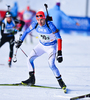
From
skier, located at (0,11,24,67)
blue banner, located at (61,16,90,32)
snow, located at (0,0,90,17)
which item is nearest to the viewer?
skier, located at (0,11,24,67)

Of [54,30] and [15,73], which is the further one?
[15,73]

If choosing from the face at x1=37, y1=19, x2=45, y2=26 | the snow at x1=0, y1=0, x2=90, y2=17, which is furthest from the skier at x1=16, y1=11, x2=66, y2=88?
the snow at x1=0, y1=0, x2=90, y2=17

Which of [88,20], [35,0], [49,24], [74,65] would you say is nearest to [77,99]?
[49,24]

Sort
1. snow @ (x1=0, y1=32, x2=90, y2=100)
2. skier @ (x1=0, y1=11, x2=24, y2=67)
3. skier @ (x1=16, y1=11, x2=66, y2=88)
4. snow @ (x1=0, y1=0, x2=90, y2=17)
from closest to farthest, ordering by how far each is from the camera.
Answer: snow @ (x1=0, y1=32, x2=90, y2=100) < skier @ (x1=16, y1=11, x2=66, y2=88) < skier @ (x1=0, y1=11, x2=24, y2=67) < snow @ (x1=0, y1=0, x2=90, y2=17)

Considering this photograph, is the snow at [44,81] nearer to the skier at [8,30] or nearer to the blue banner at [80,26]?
the skier at [8,30]

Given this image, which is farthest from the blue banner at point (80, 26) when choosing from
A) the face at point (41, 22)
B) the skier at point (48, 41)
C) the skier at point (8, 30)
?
the face at point (41, 22)

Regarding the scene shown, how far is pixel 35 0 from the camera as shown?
211 ft

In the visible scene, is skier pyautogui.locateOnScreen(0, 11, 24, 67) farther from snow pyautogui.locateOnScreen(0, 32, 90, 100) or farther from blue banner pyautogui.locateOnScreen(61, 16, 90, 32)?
blue banner pyautogui.locateOnScreen(61, 16, 90, 32)

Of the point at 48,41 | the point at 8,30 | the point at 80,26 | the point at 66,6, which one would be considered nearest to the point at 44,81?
the point at 48,41

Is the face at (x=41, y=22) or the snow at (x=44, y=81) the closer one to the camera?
the snow at (x=44, y=81)

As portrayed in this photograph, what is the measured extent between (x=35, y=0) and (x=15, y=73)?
6042 cm

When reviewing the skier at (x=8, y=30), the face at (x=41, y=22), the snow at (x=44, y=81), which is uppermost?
the face at (x=41, y=22)

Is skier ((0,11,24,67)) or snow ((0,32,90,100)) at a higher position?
skier ((0,11,24,67))

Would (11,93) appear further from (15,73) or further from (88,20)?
(88,20)
